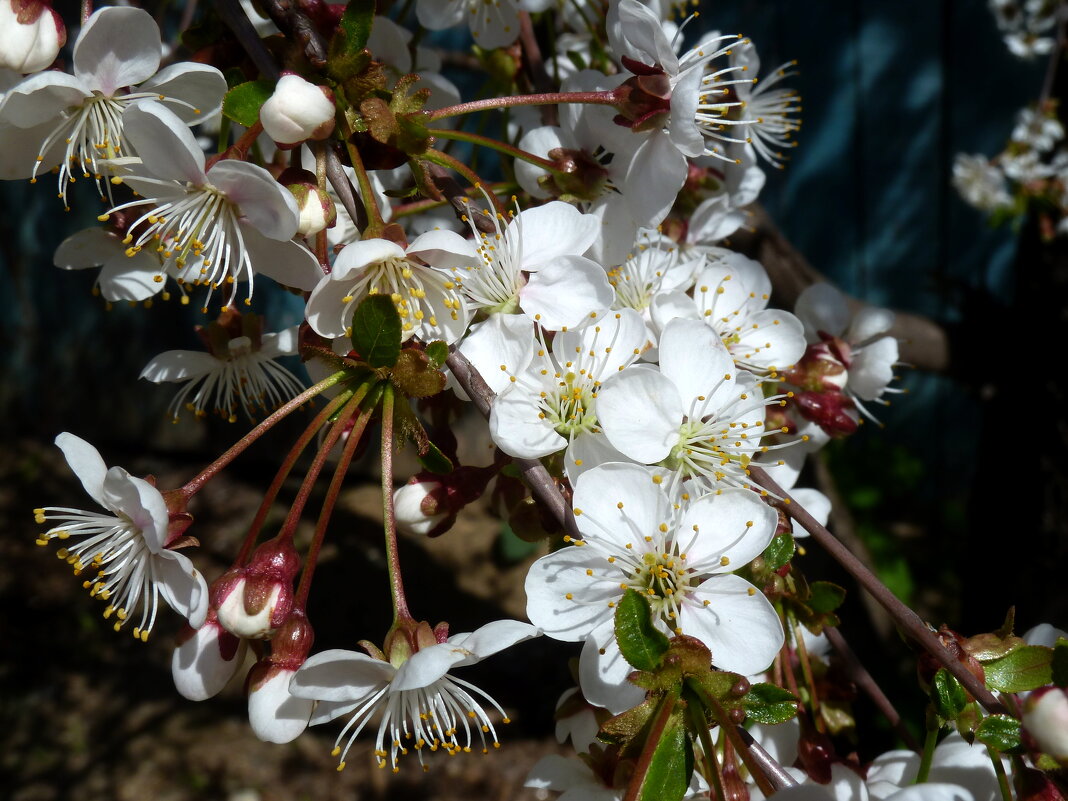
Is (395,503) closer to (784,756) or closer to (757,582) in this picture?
(757,582)

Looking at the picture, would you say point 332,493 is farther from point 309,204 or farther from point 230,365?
point 230,365

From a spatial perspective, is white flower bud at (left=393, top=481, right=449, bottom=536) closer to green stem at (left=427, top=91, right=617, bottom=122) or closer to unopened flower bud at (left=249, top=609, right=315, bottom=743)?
unopened flower bud at (left=249, top=609, right=315, bottom=743)

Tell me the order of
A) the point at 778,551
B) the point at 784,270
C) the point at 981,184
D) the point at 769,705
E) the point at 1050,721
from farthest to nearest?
the point at 981,184 < the point at 784,270 < the point at 778,551 < the point at 769,705 < the point at 1050,721

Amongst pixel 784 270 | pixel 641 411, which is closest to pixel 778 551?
pixel 641 411

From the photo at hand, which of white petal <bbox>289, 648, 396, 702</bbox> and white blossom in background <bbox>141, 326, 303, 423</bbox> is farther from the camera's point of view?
white blossom in background <bbox>141, 326, 303, 423</bbox>

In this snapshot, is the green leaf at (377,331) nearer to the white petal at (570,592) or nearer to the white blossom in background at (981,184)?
the white petal at (570,592)

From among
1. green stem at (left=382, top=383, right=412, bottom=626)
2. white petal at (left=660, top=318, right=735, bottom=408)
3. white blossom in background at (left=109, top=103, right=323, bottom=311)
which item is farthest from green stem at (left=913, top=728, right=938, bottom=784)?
white blossom in background at (left=109, top=103, right=323, bottom=311)

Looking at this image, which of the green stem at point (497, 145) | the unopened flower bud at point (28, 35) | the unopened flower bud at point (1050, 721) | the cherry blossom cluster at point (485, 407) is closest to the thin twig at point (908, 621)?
the cherry blossom cluster at point (485, 407)
